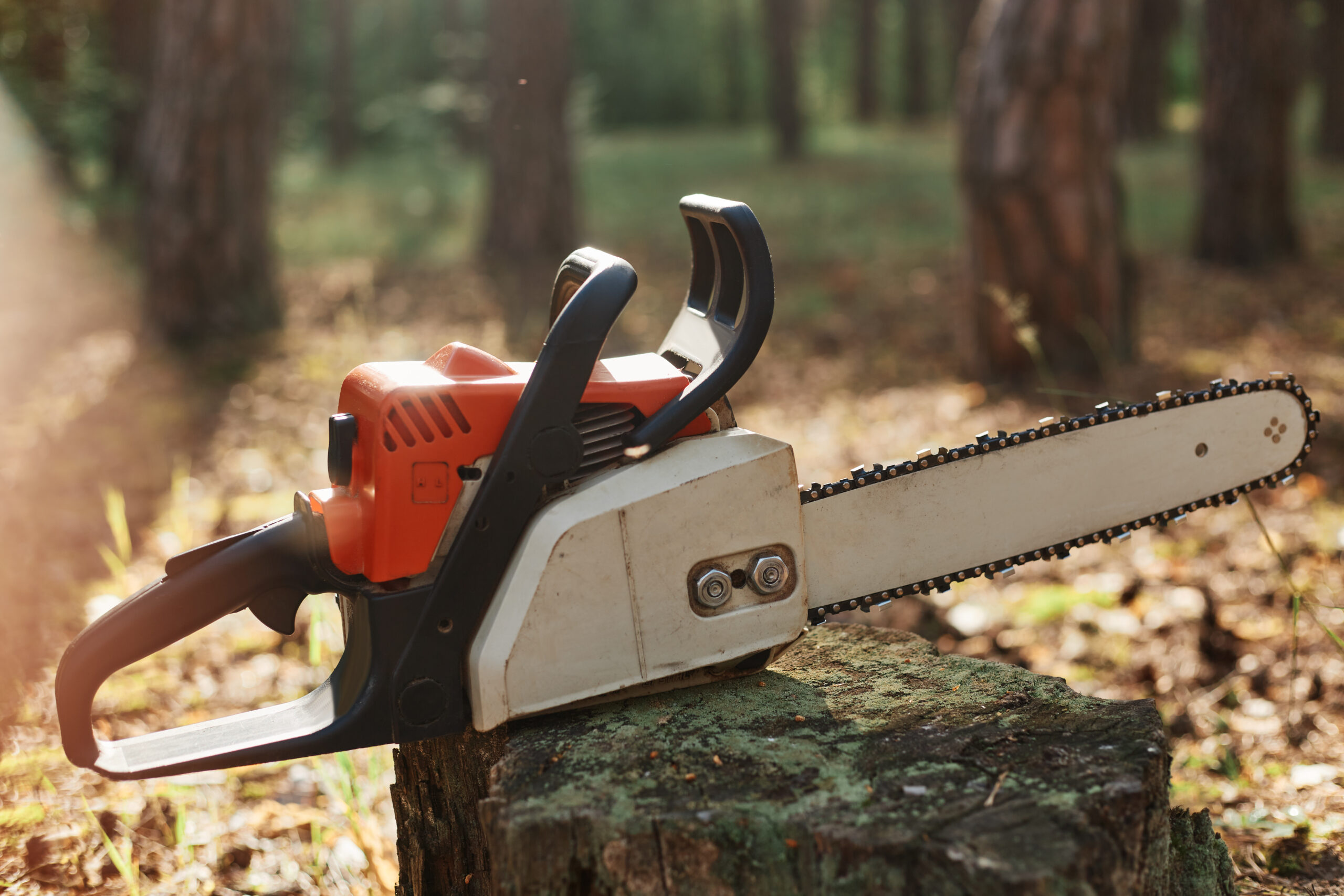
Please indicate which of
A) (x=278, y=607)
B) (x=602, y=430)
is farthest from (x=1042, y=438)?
(x=278, y=607)

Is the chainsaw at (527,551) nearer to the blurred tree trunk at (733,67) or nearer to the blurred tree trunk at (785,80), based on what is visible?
the blurred tree trunk at (785,80)

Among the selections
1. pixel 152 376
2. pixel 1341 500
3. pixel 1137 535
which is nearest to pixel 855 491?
pixel 1137 535

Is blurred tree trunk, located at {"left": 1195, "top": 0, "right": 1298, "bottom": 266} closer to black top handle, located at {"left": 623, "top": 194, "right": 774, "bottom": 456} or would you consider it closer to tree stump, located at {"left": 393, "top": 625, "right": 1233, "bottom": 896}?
black top handle, located at {"left": 623, "top": 194, "right": 774, "bottom": 456}

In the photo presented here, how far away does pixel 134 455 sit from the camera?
512 cm

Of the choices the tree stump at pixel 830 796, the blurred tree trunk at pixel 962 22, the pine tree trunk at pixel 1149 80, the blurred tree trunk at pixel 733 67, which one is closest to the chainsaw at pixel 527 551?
the tree stump at pixel 830 796

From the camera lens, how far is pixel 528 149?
8.73 meters

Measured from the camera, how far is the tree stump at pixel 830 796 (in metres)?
1.29

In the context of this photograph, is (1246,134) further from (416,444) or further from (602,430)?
(416,444)

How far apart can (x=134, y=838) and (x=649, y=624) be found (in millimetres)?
1338

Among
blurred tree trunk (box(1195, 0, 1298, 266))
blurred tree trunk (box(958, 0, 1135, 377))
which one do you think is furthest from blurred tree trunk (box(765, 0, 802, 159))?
blurred tree trunk (box(958, 0, 1135, 377))

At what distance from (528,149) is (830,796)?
26.3 ft

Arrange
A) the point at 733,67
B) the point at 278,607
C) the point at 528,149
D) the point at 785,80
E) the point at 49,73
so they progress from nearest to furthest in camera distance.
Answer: the point at 278,607
the point at 528,149
the point at 49,73
the point at 785,80
the point at 733,67

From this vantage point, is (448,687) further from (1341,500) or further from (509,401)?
(1341,500)

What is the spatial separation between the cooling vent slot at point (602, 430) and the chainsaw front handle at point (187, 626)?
46cm
